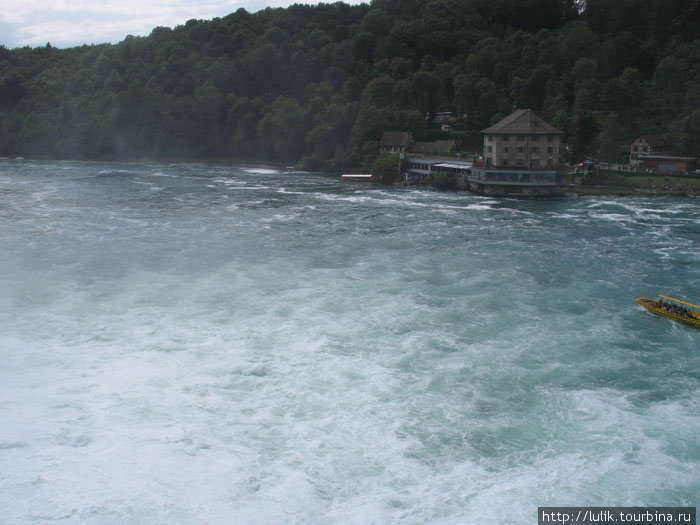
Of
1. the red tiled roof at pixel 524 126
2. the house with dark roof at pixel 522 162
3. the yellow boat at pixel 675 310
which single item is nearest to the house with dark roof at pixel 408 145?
the red tiled roof at pixel 524 126

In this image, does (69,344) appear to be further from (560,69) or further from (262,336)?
(560,69)

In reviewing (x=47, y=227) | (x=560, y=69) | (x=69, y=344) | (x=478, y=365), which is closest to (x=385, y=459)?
(x=478, y=365)

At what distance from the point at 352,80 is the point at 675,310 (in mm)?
80565

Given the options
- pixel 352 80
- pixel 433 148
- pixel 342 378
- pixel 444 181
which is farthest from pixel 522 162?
pixel 352 80

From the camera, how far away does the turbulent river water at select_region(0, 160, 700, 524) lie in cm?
1342

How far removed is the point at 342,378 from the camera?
18.3 meters

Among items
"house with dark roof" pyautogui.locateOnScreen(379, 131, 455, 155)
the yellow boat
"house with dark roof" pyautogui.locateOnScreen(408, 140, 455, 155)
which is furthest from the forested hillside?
the yellow boat

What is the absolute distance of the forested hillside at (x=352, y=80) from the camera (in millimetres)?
76312

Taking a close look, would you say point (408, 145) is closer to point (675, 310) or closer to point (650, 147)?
point (650, 147)

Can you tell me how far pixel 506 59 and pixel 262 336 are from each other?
258 feet

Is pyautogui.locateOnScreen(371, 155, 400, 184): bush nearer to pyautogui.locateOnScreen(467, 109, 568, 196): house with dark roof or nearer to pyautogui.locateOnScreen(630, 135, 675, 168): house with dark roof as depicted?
pyautogui.locateOnScreen(467, 109, 568, 196): house with dark roof

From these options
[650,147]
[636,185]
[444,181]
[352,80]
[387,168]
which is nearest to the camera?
[636,185]

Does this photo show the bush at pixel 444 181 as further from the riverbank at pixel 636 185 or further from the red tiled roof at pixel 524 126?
the riverbank at pixel 636 185

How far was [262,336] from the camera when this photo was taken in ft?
70.8
